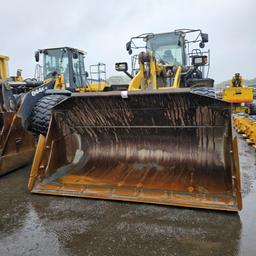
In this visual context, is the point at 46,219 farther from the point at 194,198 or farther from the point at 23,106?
the point at 23,106

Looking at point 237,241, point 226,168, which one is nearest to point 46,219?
point 237,241

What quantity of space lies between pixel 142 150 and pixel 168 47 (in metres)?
3.23

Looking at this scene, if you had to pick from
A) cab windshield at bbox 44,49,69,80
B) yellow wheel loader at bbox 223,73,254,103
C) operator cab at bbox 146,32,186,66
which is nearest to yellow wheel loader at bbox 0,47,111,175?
operator cab at bbox 146,32,186,66

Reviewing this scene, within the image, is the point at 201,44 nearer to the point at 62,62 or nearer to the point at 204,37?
the point at 204,37

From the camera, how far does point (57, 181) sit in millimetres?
3629

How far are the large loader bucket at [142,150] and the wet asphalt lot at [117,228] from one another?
14cm

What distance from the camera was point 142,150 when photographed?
402 cm

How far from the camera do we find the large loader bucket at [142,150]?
10.5 feet

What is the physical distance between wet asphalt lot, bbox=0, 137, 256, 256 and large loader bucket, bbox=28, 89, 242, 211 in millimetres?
141

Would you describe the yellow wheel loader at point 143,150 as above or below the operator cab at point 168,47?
below

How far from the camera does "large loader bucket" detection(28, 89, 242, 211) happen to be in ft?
10.5

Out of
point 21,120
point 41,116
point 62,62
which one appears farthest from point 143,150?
point 62,62

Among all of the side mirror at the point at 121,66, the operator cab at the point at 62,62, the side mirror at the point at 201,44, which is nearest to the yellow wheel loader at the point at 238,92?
the side mirror at the point at 201,44

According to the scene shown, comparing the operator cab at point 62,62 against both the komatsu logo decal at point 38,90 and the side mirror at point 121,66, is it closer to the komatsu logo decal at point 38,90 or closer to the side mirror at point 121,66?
the side mirror at point 121,66
